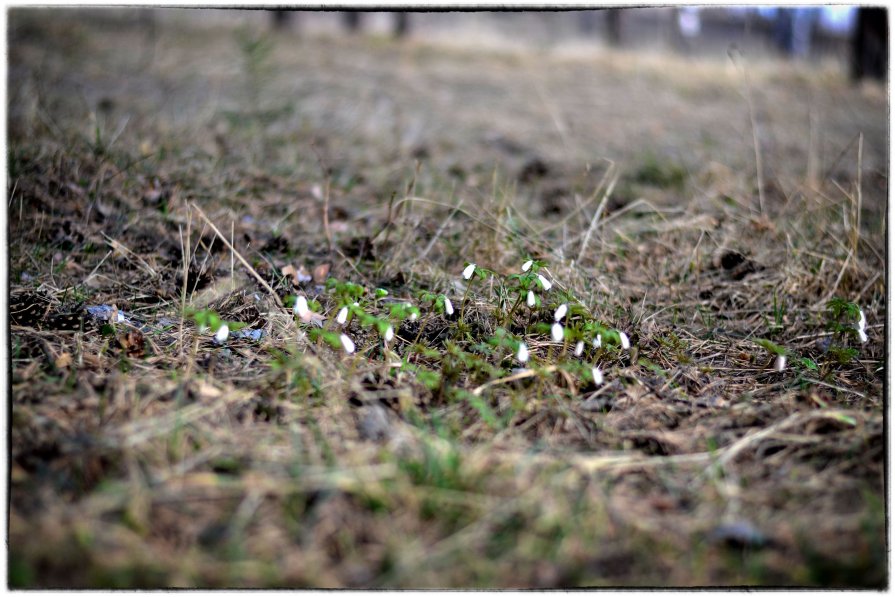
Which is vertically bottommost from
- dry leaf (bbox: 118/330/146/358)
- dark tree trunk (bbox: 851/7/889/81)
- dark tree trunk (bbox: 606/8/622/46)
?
dry leaf (bbox: 118/330/146/358)

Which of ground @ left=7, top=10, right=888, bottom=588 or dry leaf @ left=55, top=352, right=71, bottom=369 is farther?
dry leaf @ left=55, top=352, right=71, bottom=369

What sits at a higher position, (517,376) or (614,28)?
(614,28)

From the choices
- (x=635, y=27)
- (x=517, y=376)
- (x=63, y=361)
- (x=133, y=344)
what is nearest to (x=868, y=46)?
(x=517, y=376)

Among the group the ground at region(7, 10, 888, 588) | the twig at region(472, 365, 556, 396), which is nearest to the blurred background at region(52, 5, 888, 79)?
the ground at region(7, 10, 888, 588)

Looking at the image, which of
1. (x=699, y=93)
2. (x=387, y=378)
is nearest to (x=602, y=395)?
(x=387, y=378)

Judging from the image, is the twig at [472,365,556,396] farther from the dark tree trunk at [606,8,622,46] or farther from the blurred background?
the dark tree trunk at [606,8,622,46]

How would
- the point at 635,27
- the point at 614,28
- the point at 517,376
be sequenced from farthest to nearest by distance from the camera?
1. the point at 635,27
2. the point at 614,28
3. the point at 517,376

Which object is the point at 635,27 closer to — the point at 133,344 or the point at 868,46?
the point at 868,46

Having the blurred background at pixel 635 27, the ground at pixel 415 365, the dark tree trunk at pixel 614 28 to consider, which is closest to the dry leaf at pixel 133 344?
the ground at pixel 415 365

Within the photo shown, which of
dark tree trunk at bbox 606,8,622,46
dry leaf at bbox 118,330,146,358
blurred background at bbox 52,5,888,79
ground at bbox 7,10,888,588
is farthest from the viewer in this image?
dark tree trunk at bbox 606,8,622,46
